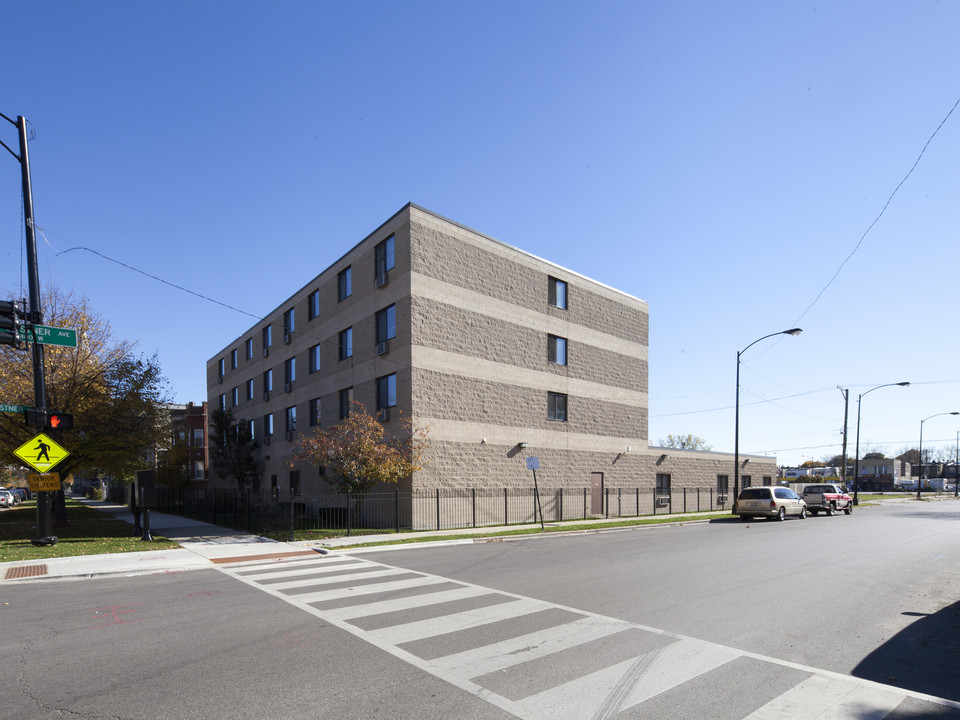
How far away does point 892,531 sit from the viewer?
71.8 feet

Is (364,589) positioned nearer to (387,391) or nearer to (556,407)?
(387,391)

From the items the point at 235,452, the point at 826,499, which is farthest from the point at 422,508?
the point at 826,499

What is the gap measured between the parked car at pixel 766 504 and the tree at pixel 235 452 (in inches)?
1133

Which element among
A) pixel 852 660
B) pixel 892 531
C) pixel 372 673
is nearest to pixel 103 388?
pixel 372 673

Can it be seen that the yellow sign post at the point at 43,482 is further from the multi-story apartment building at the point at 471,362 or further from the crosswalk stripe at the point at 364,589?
the multi-story apartment building at the point at 471,362

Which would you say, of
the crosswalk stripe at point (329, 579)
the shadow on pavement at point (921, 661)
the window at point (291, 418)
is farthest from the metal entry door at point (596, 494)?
the shadow on pavement at point (921, 661)

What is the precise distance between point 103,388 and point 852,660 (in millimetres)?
26252

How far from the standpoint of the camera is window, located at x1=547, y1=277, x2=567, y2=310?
1137 inches

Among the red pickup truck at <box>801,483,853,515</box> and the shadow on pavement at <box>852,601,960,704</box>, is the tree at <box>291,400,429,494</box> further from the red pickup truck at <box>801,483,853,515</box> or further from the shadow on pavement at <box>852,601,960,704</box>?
the red pickup truck at <box>801,483,853,515</box>

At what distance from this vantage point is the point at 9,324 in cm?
1413

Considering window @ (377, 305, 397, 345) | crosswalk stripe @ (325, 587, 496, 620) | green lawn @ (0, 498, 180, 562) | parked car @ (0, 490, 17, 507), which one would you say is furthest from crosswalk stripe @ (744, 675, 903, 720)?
parked car @ (0, 490, 17, 507)

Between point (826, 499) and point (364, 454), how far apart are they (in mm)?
27400

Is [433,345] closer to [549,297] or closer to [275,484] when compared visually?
[549,297]

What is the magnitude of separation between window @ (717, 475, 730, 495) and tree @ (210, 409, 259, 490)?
99.0 feet
